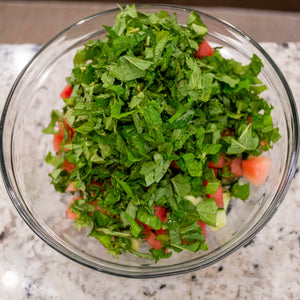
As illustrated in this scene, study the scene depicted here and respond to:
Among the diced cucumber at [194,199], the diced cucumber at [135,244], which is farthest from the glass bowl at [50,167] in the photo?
the diced cucumber at [194,199]

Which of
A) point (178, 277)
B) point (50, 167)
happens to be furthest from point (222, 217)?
point (50, 167)

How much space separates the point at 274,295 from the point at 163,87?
2.80 ft

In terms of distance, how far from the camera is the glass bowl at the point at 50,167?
1.33m

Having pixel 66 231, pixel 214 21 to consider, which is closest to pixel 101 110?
pixel 66 231

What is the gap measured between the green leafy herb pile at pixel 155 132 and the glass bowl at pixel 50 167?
0.26 ft

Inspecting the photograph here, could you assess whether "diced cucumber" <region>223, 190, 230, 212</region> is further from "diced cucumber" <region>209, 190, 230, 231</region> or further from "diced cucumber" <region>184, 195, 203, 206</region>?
"diced cucumber" <region>184, 195, 203, 206</region>

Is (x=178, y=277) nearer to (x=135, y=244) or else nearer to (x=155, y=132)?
(x=135, y=244)

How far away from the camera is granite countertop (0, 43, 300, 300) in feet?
4.76

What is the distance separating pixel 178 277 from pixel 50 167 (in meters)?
0.66

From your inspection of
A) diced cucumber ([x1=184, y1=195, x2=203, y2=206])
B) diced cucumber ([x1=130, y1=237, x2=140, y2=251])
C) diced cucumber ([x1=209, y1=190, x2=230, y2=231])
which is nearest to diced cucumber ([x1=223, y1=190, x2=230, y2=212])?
diced cucumber ([x1=209, y1=190, x2=230, y2=231])

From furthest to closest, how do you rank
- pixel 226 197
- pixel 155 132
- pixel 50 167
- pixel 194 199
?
pixel 50 167, pixel 226 197, pixel 194 199, pixel 155 132

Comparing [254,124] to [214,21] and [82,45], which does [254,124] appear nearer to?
[214,21]

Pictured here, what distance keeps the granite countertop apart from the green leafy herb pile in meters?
0.19

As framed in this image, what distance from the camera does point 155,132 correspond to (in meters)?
1.17
